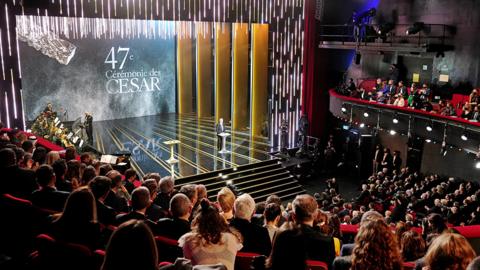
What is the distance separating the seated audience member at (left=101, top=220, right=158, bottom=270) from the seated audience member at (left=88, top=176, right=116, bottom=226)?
169cm

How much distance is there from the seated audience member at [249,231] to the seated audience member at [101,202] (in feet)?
3.23

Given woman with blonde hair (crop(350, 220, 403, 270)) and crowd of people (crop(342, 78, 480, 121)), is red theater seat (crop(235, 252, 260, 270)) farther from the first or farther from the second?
crowd of people (crop(342, 78, 480, 121))

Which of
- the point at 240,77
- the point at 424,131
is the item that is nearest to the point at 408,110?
the point at 424,131

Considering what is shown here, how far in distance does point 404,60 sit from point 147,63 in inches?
360

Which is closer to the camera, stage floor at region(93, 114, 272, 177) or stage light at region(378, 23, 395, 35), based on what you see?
stage floor at region(93, 114, 272, 177)

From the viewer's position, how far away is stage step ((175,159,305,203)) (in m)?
11.0

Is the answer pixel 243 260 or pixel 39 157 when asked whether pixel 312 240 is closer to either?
pixel 243 260

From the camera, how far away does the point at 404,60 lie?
13.7 meters

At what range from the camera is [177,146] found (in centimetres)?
1335

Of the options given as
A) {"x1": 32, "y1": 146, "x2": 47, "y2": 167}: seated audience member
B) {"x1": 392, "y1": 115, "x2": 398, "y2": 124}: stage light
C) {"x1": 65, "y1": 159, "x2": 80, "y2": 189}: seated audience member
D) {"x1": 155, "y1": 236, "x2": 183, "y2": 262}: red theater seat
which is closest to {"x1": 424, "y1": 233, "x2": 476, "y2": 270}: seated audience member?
{"x1": 155, "y1": 236, "x2": 183, "y2": 262}: red theater seat

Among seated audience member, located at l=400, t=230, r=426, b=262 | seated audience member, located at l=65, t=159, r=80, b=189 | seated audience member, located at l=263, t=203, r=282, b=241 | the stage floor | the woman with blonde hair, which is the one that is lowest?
the stage floor

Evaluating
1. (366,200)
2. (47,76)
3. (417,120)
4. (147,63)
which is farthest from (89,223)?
(147,63)

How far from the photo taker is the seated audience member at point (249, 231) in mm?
3465

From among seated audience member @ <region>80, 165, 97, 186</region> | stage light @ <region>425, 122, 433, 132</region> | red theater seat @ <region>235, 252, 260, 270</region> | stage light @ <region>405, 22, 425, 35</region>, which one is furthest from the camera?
stage light @ <region>405, 22, 425, 35</region>
